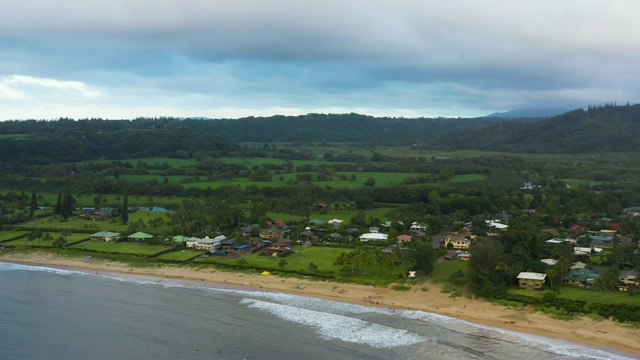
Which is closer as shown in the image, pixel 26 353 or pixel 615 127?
pixel 26 353

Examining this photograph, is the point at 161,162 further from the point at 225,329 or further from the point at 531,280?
the point at 531,280

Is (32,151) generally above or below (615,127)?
below

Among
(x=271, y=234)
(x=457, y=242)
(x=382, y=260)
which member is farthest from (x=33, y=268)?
(x=457, y=242)

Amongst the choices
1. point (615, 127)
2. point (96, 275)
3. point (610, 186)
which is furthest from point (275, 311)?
point (615, 127)

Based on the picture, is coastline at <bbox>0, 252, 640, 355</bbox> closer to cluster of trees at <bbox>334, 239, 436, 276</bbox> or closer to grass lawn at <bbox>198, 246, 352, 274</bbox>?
grass lawn at <bbox>198, 246, 352, 274</bbox>

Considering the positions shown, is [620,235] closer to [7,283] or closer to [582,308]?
[582,308]

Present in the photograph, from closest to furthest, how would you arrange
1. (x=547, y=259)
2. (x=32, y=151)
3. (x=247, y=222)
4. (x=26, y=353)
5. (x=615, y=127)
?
(x=26, y=353)
(x=547, y=259)
(x=247, y=222)
(x=32, y=151)
(x=615, y=127)

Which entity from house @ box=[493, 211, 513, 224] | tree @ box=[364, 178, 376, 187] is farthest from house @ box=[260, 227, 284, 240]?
tree @ box=[364, 178, 376, 187]

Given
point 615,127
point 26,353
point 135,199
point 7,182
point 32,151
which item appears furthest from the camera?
point 615,127
